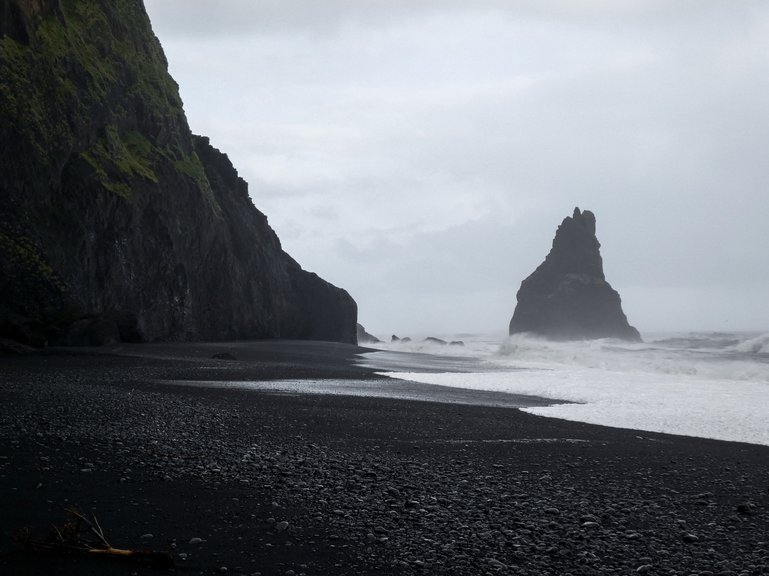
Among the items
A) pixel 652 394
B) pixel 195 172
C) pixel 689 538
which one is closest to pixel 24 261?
pixel 195 172

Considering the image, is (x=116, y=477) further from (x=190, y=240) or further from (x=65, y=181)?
(x=190, y=240)

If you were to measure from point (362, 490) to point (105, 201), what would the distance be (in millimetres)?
28726

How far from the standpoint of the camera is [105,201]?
31.8m

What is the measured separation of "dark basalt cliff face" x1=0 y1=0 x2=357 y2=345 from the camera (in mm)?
25828

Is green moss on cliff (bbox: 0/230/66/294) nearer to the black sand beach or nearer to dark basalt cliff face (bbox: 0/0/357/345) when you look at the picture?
dark basalt cliff face (bbox: 0/0/357/345)

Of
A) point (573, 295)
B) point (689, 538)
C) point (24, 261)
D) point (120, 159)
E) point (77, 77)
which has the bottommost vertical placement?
point (689, 538)

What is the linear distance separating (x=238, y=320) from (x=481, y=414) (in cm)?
3493

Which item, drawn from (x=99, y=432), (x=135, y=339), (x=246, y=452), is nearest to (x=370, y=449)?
(x=246, y=452)

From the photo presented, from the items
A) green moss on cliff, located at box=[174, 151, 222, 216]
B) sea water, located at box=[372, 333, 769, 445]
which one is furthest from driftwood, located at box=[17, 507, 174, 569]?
green moss on cliff, located at box=[174, 151, 222, 216]

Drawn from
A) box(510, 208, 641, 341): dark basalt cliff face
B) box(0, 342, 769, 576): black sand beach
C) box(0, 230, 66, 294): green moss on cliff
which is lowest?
box(0, 342, 769, 576): black sand beach

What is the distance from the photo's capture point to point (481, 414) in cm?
1436

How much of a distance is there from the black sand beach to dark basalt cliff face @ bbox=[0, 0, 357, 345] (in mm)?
14786

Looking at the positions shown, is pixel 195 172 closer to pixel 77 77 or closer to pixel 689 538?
pixel 77 77

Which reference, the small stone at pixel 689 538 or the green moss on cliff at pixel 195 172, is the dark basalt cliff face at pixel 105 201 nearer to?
the green moss on cliff at pixel 195 172
